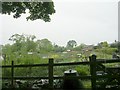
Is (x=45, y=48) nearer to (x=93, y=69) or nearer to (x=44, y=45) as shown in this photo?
(x=44, y=45)

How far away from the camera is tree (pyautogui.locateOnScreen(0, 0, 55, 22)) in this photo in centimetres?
521

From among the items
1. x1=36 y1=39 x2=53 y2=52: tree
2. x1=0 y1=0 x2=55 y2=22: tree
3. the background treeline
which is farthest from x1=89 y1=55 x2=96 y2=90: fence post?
x1=0 y1=0 x2=55 y2=22: tree

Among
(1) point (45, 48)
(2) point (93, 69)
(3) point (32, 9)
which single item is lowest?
(2) point (93, 69)

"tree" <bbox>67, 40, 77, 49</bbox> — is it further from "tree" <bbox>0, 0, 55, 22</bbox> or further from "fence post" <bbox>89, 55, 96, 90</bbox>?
"tree" <bbox>0, 0, 55, 22</bbox>

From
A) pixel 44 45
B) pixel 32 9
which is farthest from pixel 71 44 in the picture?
pixel 32 9

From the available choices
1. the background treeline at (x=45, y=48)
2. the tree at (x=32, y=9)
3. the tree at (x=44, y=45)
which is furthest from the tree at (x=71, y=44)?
the tree at (x=32, y=9)

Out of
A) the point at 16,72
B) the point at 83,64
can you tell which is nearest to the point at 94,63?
the point at 83,64

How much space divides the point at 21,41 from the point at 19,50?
20cm

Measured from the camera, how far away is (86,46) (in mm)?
4938

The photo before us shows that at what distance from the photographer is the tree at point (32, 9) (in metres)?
5.21

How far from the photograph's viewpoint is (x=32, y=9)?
212 inches

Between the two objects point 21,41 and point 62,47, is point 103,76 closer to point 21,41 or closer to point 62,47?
point 62,47

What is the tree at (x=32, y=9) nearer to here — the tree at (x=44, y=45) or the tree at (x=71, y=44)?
the tree at (x=44, y=45)

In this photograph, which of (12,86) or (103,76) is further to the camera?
(12,86)
